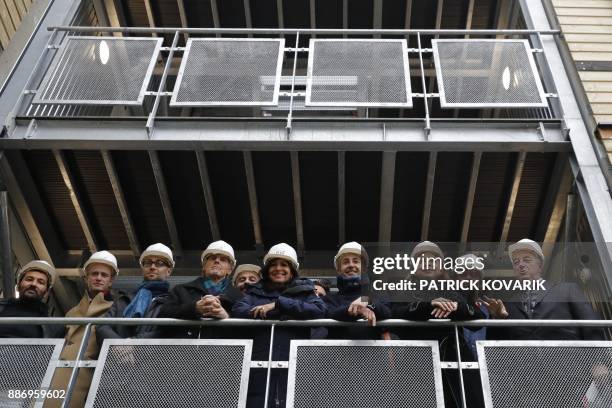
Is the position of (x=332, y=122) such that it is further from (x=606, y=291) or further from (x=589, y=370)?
(x=589, y=370)

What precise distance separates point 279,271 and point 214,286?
23.0 inches

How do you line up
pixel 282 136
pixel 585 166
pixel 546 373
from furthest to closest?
pixel 282 136 → pixel 585 166 → pixel 546 373

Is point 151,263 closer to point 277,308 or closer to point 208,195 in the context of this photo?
point 277,308

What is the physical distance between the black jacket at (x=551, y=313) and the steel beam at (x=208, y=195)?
13.6ft

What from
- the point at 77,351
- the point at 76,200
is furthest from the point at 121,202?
the point at 77,351

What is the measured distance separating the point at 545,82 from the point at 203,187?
4.71 m

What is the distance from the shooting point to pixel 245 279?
6.33m

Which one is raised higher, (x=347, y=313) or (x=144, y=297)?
(x=144, y=297)

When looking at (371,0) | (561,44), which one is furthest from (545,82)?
(371,0)

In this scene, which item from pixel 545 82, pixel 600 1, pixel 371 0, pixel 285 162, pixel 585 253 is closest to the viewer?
pixel 585 253

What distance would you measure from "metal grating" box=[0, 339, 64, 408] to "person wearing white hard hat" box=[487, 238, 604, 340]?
11.6 ft

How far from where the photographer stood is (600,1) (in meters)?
10.6

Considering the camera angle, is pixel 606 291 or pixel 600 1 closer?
pixel 606 291

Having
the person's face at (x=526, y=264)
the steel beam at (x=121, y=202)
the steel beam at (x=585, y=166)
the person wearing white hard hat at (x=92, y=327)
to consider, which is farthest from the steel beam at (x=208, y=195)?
the steel beam at (x=585, y=166)
